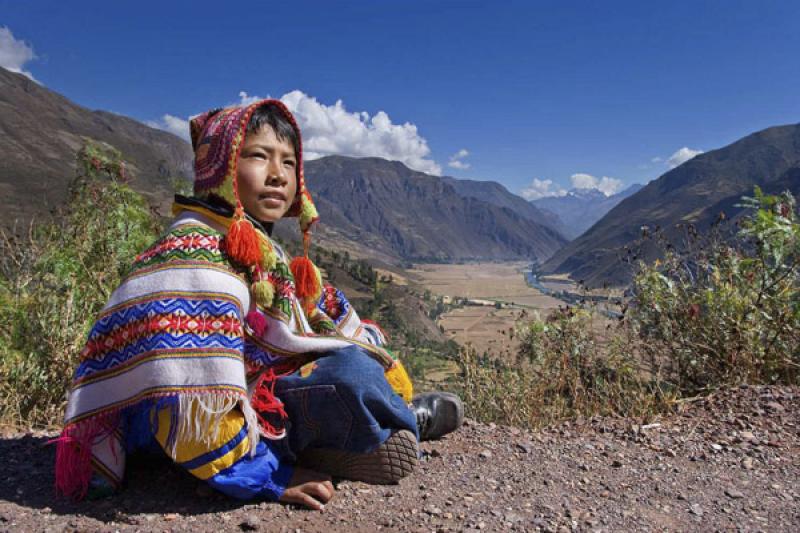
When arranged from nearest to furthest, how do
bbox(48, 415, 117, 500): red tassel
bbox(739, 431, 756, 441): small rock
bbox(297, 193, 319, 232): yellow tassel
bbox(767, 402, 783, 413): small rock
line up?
bbox(48, 415, 117, 500): red tassel
bbox(297, 193, 319, 232): yellow tassel
bbox(739, 431, 756, 441): small rock
bbox(767, 402, 783, 413): small rock

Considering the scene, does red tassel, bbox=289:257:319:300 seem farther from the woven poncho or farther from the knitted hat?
the knitted hat

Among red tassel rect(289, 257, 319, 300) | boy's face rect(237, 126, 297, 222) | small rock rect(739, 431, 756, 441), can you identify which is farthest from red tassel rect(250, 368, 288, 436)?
small rock rect(739, 431, 756, 441)

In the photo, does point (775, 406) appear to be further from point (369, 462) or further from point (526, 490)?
point (369, 462)

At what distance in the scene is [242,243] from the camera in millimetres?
2219

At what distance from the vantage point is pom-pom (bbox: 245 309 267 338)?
231 centimetres

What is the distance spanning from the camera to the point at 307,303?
2953 millimetres

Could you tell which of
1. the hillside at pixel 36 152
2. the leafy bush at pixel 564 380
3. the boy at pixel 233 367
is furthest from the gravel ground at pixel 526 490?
the hillside at pixel 36 152

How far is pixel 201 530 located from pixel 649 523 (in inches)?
76.8

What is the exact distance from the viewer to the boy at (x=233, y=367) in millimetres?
2062

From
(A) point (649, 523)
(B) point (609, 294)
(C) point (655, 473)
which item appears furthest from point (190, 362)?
(B) point (609, 294)

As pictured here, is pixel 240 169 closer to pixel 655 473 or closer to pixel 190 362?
pixel 190 362

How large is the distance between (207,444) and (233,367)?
13.1 inches

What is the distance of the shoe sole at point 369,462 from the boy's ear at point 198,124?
173cm

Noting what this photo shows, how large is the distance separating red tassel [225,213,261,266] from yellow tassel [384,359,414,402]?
109 cm
